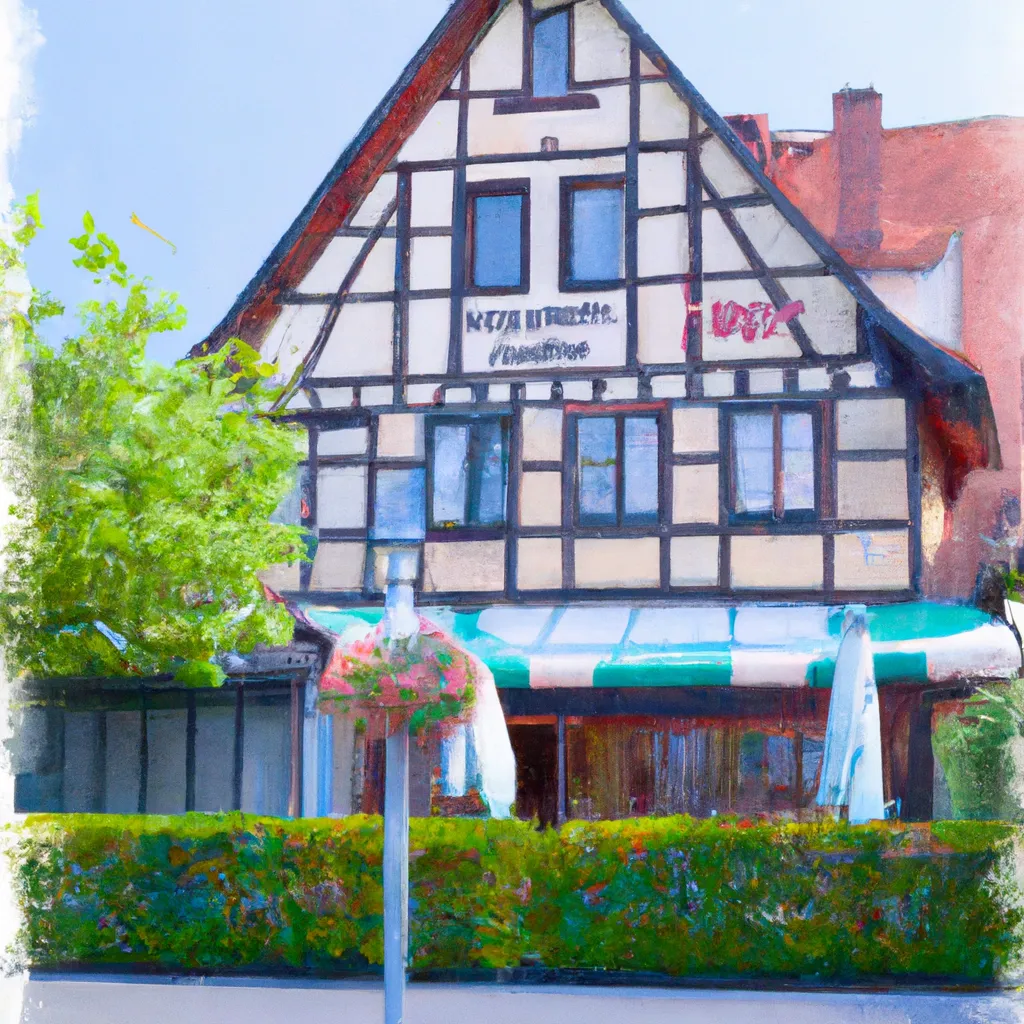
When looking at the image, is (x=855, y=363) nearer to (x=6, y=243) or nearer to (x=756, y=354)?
(x=756, y=354)

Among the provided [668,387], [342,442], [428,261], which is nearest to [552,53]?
[428,261]

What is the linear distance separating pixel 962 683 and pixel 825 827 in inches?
157

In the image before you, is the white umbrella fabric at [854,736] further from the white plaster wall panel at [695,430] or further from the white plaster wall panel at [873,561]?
the white plaster wall panel at [695,430]

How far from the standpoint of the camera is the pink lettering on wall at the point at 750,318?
14828mm

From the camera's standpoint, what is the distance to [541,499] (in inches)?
603

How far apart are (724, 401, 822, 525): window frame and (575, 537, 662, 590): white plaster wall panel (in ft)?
3.18

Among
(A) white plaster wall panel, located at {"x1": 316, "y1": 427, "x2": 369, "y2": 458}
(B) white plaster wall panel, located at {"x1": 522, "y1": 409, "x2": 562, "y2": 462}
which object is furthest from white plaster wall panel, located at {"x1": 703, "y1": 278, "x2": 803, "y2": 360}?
(A) white plaster wall panel, located at {"x1": 316, "y1": 427, "x2": 369, "y2": 458}

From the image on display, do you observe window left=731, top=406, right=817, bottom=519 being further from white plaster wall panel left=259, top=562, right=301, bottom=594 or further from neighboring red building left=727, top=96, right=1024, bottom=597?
white plaster wall panel left=259, top=562, right=301, bottom=594

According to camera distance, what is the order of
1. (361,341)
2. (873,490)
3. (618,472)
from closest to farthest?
(873,490) → (618,472) → (361,341)

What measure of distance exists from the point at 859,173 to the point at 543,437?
27.1ft

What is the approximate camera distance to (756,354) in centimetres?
1496

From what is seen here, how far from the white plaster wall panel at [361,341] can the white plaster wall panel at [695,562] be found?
3.88m

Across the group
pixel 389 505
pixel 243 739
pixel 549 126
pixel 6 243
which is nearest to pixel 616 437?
pixel 389 505

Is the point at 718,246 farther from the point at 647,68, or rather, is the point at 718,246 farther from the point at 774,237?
the point at 647,68
